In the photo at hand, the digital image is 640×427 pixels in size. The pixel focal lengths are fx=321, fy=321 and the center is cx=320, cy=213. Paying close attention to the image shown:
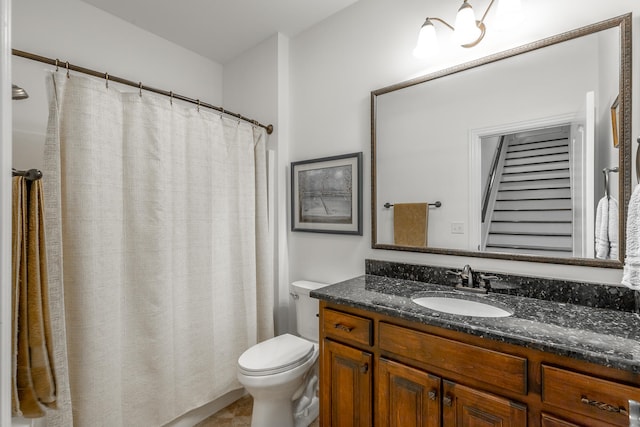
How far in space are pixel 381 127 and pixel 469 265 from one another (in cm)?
91

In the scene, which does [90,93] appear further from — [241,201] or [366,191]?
[366,191]

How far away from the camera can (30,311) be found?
1.06 metres

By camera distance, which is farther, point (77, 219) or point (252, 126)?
point (252, 126)

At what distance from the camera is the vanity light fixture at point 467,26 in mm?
1384

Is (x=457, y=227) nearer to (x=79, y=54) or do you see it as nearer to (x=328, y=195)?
(x=328, y=195)

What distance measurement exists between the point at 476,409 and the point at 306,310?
119 centimetres

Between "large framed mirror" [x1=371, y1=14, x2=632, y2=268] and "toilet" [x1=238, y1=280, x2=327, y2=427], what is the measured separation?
0.73 meters

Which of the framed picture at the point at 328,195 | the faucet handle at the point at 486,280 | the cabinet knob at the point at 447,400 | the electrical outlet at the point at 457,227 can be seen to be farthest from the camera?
the framed picture at the point at 328,195

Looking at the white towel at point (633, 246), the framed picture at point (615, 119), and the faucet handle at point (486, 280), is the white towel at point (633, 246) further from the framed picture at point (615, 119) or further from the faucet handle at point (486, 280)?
the faucet handle at point (486, 280)

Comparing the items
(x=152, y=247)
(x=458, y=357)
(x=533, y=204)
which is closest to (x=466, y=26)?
(x=533, y=204)

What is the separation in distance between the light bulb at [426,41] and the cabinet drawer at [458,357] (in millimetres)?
1340

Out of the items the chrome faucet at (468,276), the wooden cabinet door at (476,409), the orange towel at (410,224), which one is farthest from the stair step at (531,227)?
the wooden cabinet door at (476,409)

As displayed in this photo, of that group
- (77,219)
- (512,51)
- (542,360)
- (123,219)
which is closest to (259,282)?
(123,219)

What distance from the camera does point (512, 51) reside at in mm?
1466
